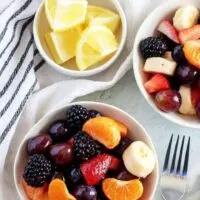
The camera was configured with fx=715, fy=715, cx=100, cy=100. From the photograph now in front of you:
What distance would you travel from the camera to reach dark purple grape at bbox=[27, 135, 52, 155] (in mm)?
1320

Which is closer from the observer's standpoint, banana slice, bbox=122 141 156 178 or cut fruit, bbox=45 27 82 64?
banana slice, bbox=122 141 156 178

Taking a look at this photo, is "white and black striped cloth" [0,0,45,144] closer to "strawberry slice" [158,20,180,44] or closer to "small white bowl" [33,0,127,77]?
"small white bowl" [33,0,127,77]

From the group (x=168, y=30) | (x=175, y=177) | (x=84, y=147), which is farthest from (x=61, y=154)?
(x=168, y=30)

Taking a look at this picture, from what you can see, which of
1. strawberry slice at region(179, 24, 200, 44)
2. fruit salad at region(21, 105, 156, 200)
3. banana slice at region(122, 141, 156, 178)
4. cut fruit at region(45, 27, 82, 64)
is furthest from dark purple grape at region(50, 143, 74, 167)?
strawberry slice at region(179, 24, 200, 44)

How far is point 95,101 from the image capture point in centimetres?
146

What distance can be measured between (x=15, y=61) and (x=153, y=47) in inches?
10.8

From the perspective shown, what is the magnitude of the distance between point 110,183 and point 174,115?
20cm

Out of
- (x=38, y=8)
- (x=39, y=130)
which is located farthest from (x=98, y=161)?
(x=38, y=8)

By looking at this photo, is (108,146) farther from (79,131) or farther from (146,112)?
(146,112)

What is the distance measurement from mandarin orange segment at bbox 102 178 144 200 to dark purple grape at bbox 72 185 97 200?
2 cm

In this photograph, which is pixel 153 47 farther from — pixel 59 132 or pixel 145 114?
pixel 59 132

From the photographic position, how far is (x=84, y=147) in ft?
4.21

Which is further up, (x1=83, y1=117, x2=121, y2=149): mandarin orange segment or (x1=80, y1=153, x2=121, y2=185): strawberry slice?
(x1=83, y1=117, x2=121, y2=149): mandarin orange segment

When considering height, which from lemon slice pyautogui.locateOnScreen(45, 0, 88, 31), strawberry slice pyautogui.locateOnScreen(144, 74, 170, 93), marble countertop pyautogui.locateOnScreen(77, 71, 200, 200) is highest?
lemon slice pyautogui.locateOnScreen(45, 0, 88, 31)
